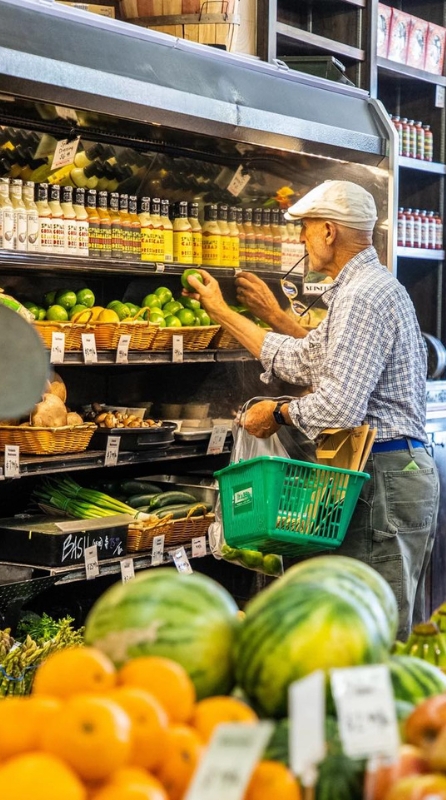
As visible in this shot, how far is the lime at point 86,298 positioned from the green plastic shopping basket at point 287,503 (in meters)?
1.37

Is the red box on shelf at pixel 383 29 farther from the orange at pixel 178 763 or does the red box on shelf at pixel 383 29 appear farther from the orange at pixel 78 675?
the orange at pixel 178 763

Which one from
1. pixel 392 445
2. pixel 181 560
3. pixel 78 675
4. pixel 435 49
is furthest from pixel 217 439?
pixel 78 675

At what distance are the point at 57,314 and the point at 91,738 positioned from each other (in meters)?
3.30

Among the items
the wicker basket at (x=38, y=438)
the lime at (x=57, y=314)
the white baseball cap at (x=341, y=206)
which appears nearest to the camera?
the white baseball cap at (x=341, y=206)

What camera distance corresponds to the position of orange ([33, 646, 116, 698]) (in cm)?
122

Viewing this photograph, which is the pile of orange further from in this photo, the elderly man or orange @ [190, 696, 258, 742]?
the elderly man

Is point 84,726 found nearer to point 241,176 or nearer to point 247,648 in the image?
point 247,648

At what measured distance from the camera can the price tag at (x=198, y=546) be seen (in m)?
4.55

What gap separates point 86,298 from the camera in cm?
448

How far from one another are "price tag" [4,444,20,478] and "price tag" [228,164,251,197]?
1.73 m

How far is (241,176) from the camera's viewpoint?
4973 mm

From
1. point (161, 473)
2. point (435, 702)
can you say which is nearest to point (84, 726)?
point (435, 702)

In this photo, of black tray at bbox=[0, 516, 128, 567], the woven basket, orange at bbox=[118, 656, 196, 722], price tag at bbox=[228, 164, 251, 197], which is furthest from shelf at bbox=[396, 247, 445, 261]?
orange at bbox=[118, 656, 196, 722]

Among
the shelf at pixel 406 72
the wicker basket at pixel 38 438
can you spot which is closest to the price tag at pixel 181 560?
the wicker basket at pixel 38 438
